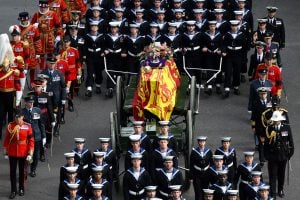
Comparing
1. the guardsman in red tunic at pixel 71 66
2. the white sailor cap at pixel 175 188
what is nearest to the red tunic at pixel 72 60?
the guardsman in red tunic at pixel 71 66

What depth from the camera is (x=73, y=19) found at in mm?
42344

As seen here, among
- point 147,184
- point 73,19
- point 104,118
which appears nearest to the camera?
point 147,184

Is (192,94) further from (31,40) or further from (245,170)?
(31,40)

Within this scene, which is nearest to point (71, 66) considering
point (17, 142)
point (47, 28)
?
point (47, 28)

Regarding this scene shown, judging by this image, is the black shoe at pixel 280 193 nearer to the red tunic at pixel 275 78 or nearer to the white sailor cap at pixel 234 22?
the red tunic at pixel 275 78

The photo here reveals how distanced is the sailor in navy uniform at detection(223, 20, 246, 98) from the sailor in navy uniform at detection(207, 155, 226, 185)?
22.6 ft

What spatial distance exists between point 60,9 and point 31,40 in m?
3.37

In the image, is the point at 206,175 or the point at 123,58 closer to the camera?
the point at 206,175

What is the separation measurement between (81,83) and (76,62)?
176 centimetres

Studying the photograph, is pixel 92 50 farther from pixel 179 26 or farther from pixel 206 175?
pixel 206 175

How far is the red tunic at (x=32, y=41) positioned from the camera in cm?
3988

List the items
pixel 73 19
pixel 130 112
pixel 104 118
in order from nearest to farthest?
pixel 130 112, pixel 104 118, pixel 73 19

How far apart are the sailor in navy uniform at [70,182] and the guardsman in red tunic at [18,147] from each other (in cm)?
173

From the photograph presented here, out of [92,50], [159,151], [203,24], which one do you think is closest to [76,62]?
[92,50]
